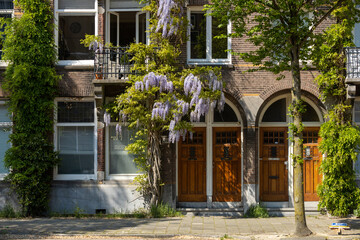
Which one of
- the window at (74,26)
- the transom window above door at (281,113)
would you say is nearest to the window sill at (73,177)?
the window at (74,26)

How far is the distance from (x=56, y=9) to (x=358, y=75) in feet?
31.1

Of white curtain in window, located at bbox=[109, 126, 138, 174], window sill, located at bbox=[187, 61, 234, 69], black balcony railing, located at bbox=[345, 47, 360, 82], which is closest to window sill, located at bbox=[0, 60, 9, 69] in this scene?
white curtain in window, located at bbox=[109, 126, 138, 174]

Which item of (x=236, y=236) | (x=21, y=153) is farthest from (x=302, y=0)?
(x=21, y=153)

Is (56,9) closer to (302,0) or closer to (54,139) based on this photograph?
(54,139)

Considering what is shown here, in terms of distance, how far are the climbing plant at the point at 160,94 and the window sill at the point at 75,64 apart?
146cm

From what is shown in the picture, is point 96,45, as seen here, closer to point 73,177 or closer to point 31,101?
point 31,101

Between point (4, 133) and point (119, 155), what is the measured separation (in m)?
3.71

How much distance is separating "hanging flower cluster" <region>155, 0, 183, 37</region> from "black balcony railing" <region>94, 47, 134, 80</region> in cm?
134

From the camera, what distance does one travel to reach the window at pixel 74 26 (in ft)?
52.4

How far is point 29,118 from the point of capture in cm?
1540

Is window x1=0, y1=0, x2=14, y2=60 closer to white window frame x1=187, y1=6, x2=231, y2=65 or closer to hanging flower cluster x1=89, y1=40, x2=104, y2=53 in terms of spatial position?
hanging flower cluster x1=89, y1=40, x2=104, y2=53

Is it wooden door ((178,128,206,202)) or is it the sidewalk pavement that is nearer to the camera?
the sidewalk pavement

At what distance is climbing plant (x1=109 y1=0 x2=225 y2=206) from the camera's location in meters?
14.1

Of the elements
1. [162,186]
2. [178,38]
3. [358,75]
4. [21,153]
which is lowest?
[162,186]
